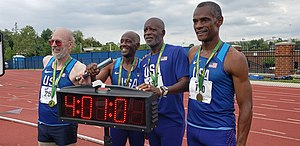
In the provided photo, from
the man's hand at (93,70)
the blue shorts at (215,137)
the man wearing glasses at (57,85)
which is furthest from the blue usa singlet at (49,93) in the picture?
the blue shorts at (215,137)

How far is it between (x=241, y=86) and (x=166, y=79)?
87 centimetres

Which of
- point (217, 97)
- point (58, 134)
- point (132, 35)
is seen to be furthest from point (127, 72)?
point (217, 97)

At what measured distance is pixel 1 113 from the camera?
8703 mm

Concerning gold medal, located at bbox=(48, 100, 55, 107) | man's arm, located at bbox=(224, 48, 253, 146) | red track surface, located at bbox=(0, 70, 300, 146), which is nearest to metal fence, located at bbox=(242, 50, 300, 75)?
red track surface, located at bbox=(0, 70, 300, 146)

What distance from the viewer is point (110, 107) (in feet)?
7.16

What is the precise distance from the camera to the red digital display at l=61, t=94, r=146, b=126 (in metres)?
2.10

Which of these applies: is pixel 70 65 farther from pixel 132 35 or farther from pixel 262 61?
pixel 262 61

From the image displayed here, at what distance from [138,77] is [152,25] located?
626 mm

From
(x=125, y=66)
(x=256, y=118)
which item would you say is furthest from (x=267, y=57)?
(x=125, y=66)

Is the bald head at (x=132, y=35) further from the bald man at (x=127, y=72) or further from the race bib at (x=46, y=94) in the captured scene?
the race bib at (x=46, y=94)

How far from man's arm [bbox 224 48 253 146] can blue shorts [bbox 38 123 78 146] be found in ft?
5.60

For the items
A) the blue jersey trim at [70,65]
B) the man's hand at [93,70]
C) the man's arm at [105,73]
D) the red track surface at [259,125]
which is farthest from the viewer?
the red track surface at [259,125]

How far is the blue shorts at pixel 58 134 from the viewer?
9.84ft

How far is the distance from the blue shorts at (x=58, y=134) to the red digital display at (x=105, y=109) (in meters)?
0.73
